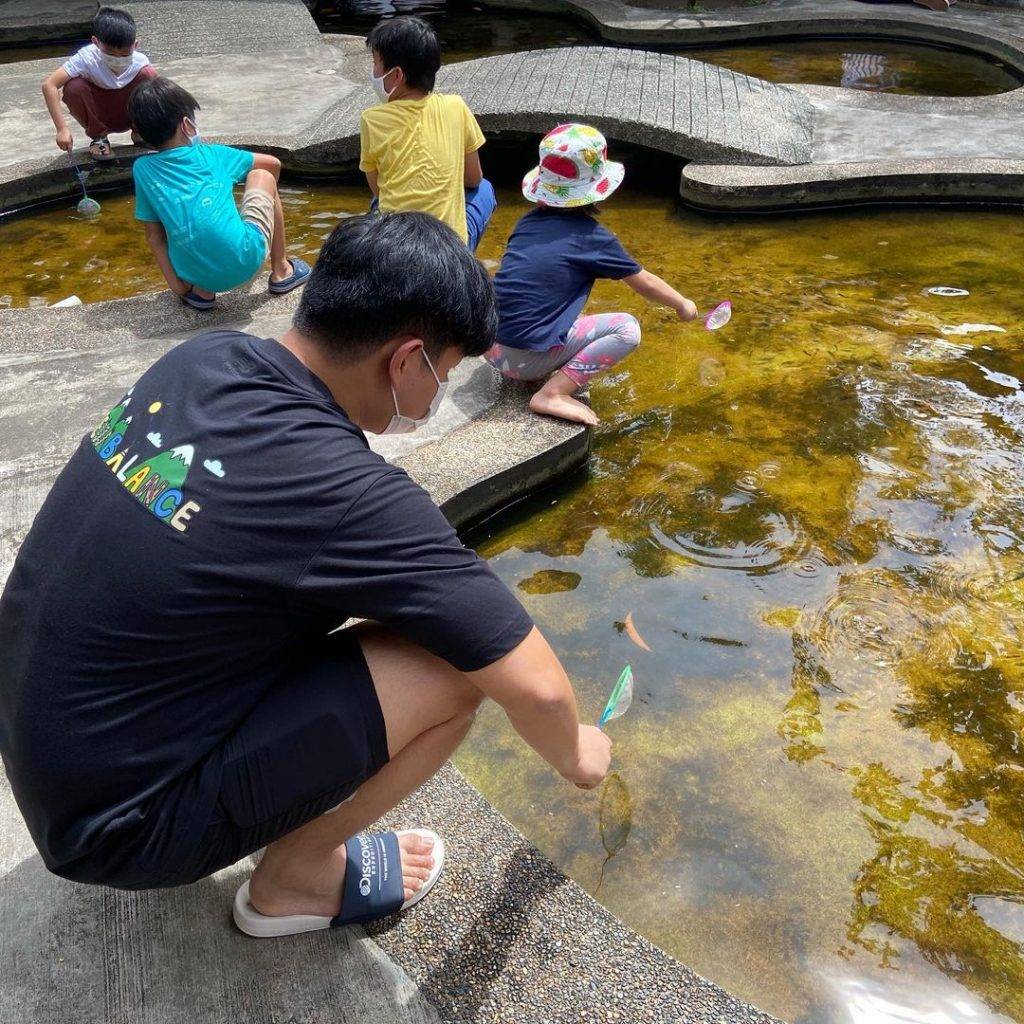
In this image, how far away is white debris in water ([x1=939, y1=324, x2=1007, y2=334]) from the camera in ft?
13.3

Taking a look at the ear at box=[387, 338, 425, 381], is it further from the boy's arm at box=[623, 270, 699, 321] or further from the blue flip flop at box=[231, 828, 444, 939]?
the boy's arm at box=[623, 270, 699, 321]

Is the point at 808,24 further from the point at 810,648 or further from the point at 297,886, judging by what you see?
the point at 297,886

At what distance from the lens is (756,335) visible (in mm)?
4117

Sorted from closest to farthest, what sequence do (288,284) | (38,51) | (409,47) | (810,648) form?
1. (810,648)
2. (409,47)
3. (288,284)
4. (38,51)

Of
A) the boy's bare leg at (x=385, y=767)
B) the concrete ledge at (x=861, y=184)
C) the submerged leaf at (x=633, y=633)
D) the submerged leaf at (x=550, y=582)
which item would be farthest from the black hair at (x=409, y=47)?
the boy's bare leg at (x=385, y=767)

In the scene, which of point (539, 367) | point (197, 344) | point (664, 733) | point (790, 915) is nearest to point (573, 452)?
point (539, 367)

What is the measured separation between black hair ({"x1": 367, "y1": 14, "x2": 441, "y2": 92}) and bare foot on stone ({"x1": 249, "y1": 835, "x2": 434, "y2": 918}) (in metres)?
3.09

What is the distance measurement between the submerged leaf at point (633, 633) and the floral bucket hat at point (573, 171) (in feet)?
4.89

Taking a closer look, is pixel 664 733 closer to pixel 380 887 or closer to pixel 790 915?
pixel 790 915

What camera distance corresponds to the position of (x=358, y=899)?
1710mm

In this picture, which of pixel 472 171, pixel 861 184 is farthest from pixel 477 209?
pixel 861 184

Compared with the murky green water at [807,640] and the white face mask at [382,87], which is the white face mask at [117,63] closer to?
the white face mask at [382,87]

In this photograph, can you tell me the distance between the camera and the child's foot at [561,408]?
3.28 meters

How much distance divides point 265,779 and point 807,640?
1678 millimetres
